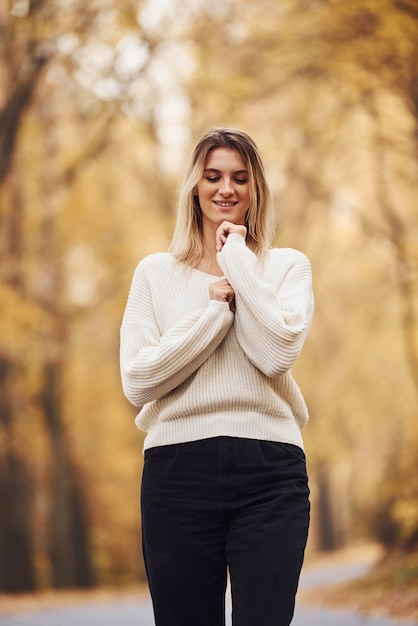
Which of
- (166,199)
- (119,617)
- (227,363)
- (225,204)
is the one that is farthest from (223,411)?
(166,199)

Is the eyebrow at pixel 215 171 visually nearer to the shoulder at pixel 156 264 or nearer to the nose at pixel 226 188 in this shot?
the nose at pixel 226 188

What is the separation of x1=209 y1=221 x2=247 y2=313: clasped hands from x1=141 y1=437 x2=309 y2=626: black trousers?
16.1 inches

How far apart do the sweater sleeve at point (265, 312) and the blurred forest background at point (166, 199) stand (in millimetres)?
7392

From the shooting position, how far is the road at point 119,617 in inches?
354

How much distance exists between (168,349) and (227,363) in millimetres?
178

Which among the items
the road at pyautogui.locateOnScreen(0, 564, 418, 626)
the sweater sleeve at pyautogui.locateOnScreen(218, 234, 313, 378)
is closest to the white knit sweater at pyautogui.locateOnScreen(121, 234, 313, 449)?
the sweater sleeve at pyautogui.locateOnScreen(218, 234, 313, 378)

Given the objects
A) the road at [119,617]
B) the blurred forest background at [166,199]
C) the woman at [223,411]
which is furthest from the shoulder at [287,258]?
the blurred forest background at [166,199]

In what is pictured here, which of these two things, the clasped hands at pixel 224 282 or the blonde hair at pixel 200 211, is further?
the blonde hair at pixel 200 211

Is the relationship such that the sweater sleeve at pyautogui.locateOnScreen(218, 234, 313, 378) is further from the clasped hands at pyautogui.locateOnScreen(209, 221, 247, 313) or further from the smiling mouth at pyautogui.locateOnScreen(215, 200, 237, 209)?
the smiling mouth at pyautogui.locateOnScreen(215, 200, 237, 209)

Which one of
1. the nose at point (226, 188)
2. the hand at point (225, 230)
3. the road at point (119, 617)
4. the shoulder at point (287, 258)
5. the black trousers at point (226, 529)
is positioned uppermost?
the nose at point (226, 188)

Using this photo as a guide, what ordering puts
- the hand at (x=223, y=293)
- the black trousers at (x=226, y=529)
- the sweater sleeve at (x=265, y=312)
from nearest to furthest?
the black trousers at (x=226, y=529) → the sweater sleeve at (x=265, y=312) → the hand at (x=223, y=293)

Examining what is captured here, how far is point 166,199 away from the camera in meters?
16.3

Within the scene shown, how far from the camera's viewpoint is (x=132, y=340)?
298cm

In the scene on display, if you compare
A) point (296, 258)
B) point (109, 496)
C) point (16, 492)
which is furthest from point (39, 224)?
point (296, 258)
